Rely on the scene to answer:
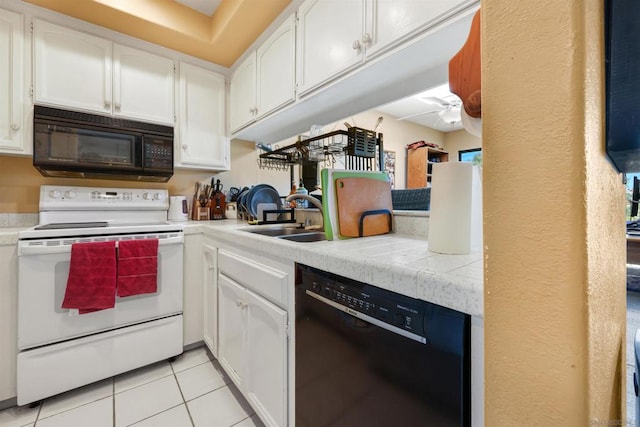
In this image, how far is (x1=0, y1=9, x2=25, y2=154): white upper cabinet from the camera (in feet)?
5.29

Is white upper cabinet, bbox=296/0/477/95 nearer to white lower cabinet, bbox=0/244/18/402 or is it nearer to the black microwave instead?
the black microwave

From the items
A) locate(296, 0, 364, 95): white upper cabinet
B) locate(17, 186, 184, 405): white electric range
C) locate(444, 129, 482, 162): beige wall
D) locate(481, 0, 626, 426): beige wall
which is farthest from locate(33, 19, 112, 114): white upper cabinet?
locate(444, 129, 482, 162): beige wall

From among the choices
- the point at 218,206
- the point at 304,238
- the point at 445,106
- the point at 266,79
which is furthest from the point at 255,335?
the point at 445,106

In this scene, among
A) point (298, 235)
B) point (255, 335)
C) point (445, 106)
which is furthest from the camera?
point (445, 106)

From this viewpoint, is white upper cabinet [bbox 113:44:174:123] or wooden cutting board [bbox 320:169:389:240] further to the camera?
white upper cabinet [bbox 113:44:174:123]

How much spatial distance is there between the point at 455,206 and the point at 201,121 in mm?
2211

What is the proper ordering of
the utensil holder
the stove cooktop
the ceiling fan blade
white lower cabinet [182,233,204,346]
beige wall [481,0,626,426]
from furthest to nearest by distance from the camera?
the ceiling fan blade < the utensil holder < white lower cabinet [182,233,204,346] < the stove cooktop < beige wall [481,0,626,426]

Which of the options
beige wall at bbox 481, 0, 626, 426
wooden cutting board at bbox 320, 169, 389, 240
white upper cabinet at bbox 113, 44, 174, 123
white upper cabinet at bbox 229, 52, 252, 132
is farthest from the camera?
white upper cabinet at bbox 229, 52, 252, 132

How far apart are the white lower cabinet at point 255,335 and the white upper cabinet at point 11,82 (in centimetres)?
151

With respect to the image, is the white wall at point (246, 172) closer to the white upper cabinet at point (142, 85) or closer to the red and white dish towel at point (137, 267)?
the white upper cabinet at point (142, 85)

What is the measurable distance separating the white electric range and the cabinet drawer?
0.53 metres

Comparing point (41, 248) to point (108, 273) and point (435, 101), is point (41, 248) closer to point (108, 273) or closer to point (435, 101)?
point (108, 273)

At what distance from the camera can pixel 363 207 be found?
1163 mm

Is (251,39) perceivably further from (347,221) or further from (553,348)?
(553,348)
